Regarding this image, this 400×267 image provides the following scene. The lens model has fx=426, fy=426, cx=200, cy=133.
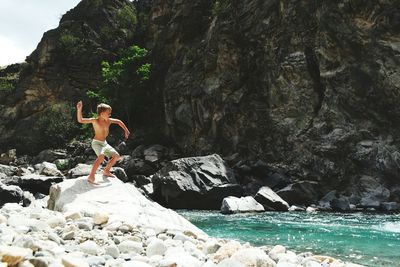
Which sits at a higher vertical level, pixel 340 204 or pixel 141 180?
pixel 141 180

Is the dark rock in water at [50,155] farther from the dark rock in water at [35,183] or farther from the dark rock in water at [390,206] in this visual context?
the dark rock in water at [390,206]

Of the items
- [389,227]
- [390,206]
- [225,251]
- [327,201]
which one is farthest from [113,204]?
[390,206]

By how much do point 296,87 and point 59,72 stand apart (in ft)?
130

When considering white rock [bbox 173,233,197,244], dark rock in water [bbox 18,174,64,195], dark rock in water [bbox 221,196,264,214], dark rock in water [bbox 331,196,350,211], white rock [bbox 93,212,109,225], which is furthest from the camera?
dark rock in water [bbox 18,174,64,195]

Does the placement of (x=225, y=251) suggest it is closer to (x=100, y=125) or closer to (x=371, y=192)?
(x=100, y=125)

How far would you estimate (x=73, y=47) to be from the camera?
59688 millimetres

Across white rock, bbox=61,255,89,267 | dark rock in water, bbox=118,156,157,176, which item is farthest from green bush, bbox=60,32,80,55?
white rock, bbox=61,255,89,267

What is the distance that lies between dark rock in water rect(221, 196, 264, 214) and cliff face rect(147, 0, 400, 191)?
914 cm

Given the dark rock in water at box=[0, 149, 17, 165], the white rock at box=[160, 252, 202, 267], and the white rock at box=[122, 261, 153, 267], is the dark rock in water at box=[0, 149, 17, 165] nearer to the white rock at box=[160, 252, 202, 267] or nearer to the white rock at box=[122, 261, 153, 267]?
the white rock at box=[160, 252, 202, 267]

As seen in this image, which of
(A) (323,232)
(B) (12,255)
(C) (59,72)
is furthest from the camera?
(C) (59,72)

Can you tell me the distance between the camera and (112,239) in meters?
6.53

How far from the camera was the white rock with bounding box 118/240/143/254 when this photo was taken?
6.05 meters

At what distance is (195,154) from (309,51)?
13.6 metres

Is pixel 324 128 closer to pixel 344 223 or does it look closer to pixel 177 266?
pixel 344 223
